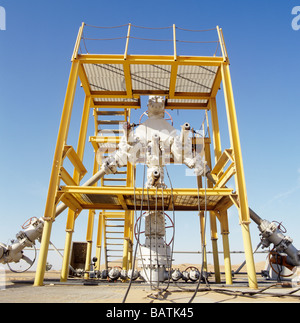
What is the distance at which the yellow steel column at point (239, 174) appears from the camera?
6.80 meters

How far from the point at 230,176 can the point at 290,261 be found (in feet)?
15.3

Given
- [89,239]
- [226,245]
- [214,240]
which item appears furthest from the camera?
[89,239]

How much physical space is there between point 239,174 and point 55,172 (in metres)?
5.42

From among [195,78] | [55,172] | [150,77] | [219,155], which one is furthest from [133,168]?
[195,78]

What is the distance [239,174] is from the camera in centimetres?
748

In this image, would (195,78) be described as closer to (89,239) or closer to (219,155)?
(219,155)

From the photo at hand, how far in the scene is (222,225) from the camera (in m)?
9.20

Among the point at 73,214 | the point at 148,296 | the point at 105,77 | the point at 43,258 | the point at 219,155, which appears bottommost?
the point at 148,296

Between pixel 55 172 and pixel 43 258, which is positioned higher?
pixel 55 172

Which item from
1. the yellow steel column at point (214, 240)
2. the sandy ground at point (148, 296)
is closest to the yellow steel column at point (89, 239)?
the yellow steel column at point (214, 240)

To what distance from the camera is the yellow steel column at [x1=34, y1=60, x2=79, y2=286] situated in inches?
265

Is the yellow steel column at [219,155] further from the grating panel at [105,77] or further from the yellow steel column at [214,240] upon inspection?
the grating panel at [105,77]

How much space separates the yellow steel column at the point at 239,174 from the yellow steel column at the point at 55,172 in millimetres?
5153
